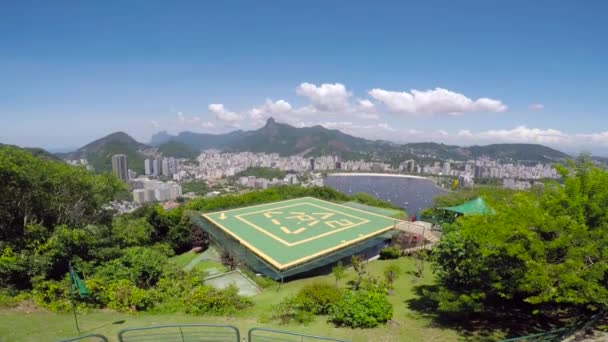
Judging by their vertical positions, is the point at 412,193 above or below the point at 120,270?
below

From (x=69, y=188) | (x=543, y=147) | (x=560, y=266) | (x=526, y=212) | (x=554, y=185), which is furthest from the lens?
(x=543, y=147)

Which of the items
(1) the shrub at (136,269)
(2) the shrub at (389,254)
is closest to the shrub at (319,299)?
(1) the shrub at (136,269)

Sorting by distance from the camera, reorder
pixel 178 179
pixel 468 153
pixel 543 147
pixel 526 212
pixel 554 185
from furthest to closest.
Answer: pixel 468 153
pixel 543 147
pixel 178 179
pixel 554 185
pixel 526 212

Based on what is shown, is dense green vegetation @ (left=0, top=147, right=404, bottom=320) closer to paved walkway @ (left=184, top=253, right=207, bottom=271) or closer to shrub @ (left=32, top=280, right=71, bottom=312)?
shrub @ (left=32, top=280, right=71, bottom=312)

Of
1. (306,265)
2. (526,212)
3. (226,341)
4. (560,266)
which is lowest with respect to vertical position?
(306,265)

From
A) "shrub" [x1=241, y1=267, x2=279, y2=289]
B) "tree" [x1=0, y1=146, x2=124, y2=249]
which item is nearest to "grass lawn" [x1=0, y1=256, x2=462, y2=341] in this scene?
"shrub" [x1=241, y1=267, x2=279, y2=289]

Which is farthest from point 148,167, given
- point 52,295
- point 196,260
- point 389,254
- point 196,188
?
point 52,295

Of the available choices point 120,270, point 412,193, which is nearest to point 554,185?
point 120,270

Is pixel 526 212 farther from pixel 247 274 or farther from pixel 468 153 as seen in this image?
pixel 468 153

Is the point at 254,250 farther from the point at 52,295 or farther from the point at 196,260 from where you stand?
the point at 52,295
